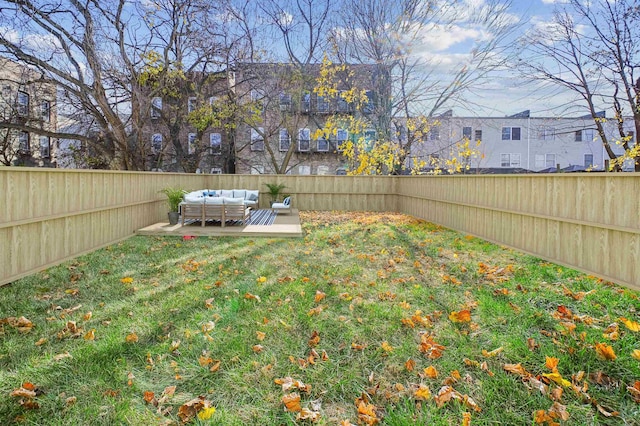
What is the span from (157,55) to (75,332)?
44.8 ft

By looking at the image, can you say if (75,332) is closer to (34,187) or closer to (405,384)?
(405,384)

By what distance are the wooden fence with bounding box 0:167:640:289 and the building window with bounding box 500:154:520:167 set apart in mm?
21473

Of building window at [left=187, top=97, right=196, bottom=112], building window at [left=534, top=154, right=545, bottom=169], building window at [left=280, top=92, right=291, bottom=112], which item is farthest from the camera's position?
building window at [left=534, top=154, right=545, bottom=169]

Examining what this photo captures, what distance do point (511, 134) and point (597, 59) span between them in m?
18.6

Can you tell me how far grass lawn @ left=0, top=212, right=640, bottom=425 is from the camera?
2.29m

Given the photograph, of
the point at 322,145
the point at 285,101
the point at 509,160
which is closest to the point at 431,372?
the point at 285,101

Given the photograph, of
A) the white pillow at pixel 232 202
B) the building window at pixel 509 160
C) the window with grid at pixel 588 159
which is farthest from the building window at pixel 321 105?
the window with grid at pixel 588 159

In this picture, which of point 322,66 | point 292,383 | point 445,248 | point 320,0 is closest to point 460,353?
point 292,383

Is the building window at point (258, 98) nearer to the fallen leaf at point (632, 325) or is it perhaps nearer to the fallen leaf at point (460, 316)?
the fallen leaf at point (460, 316)

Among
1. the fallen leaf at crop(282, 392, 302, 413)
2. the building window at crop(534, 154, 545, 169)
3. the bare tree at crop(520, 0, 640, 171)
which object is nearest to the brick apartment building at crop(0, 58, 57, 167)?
the fallen leaf at crop(282, 392, 302, 413)

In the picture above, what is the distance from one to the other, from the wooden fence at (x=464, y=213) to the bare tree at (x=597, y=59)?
4.30m

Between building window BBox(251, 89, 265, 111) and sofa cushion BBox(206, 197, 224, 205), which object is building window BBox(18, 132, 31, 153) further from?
sofa cushion BBox(206, 197, 224, 205)

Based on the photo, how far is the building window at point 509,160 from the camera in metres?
29.6

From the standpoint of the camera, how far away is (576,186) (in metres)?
5.55
